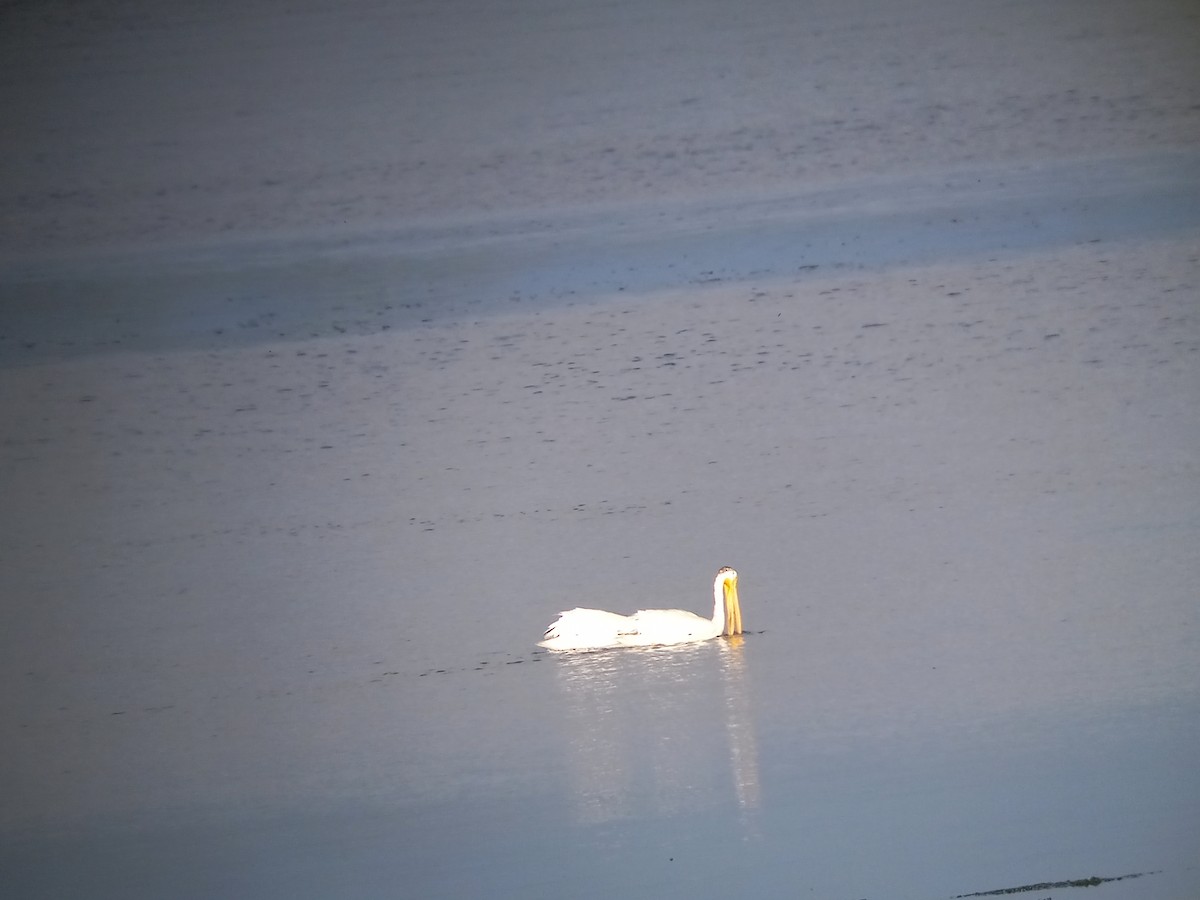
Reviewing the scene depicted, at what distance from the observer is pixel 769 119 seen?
459 centimetres

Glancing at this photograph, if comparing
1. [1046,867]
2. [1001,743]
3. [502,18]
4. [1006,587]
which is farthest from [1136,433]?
[502,18]

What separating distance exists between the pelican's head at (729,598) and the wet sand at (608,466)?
0.06m

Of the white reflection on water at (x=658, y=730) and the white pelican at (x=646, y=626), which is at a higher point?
the white pelican at (x=646, y=626)

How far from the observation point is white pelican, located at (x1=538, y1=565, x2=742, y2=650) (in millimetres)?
3152

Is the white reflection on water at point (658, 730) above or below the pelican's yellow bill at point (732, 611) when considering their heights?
below

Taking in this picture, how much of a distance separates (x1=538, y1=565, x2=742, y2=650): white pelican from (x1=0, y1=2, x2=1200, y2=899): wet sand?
8 centimetres

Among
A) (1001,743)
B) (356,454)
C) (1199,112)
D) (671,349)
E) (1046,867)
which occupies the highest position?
(1199,112)

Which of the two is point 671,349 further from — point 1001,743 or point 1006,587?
point 1001,743

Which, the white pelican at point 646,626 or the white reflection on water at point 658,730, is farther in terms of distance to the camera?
the white pelican at point 646,626

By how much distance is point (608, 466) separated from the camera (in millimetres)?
3664

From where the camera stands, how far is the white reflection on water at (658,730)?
8.75ft

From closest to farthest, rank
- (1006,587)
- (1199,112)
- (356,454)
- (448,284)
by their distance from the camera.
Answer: (1006,587) < (356,454) < (448,284) < (1199,112)

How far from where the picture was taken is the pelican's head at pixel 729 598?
3170 millimetres

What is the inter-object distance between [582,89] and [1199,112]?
203 centimetres
